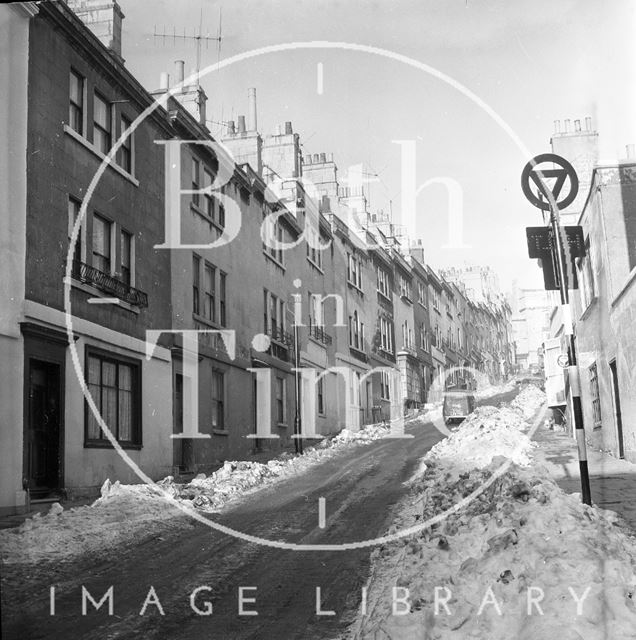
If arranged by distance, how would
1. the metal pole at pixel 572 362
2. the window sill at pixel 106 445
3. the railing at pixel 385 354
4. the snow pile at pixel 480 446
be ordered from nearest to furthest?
the metal pole at pixel 572 362
the window sill at pixel 106 445
the snow pile at pixel 480 446
the railing at pixel 385 354

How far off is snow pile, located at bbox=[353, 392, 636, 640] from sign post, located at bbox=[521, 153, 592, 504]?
707 millimetres

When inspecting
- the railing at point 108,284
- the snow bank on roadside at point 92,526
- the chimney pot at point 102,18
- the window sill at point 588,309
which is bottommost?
the snow bank on roadside at point 92,526

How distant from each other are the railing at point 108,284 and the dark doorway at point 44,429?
2.08 m

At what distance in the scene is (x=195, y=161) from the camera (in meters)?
22.4

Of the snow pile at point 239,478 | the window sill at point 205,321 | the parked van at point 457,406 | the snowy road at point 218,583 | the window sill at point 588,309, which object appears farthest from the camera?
the parked van at point 457,406

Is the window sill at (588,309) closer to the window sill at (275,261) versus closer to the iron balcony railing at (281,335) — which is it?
→ the iron balcony railing at (281,335)

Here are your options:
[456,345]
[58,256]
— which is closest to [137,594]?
[58,256]

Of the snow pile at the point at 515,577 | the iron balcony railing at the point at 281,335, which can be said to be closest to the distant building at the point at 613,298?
the snow pile at the point at 515,577

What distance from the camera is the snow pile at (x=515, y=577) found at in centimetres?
531

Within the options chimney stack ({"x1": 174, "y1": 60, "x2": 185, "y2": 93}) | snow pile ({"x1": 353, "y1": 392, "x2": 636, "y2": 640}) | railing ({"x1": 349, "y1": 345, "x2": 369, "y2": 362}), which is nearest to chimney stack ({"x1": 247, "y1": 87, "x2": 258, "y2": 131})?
chimney stack ({"x1": 174, "y1": 60, "x2": 185, "y2": 93})

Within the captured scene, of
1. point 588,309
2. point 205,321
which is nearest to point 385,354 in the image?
point 205,321

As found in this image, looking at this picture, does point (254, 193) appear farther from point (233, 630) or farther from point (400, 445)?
point (233, 630)

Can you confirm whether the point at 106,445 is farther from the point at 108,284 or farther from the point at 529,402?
the point at 529,402

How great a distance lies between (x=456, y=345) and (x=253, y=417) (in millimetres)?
44441
